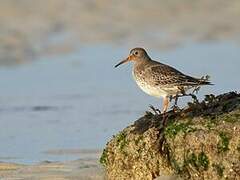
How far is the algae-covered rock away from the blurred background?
2.39 m

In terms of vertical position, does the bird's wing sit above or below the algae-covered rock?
above

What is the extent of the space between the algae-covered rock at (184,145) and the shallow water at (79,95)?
Result: 2.33 meters

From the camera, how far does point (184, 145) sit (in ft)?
25.4

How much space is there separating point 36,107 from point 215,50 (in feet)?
19.7

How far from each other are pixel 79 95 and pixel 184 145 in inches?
290

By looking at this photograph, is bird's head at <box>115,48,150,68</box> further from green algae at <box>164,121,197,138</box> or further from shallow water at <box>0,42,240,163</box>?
green algae at <box>164,121,197,138</box>

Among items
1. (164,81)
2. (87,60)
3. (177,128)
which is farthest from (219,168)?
(87,60)

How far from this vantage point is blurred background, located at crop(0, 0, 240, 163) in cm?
1213

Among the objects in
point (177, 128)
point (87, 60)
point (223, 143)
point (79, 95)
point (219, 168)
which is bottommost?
point (219, 168)

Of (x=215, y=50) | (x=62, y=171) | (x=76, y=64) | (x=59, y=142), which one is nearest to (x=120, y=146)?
(x=62, y=171)

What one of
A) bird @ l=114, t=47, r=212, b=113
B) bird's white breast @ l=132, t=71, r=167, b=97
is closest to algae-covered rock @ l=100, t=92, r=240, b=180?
bird @ l=114, t=47, r=212, b=113

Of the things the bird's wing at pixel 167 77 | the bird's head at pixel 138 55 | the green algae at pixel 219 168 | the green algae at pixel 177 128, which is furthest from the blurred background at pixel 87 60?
the green algae at pixel 219 168

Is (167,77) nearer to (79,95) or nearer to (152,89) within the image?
(152,89)

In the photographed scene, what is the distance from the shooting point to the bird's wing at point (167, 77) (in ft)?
32.0
